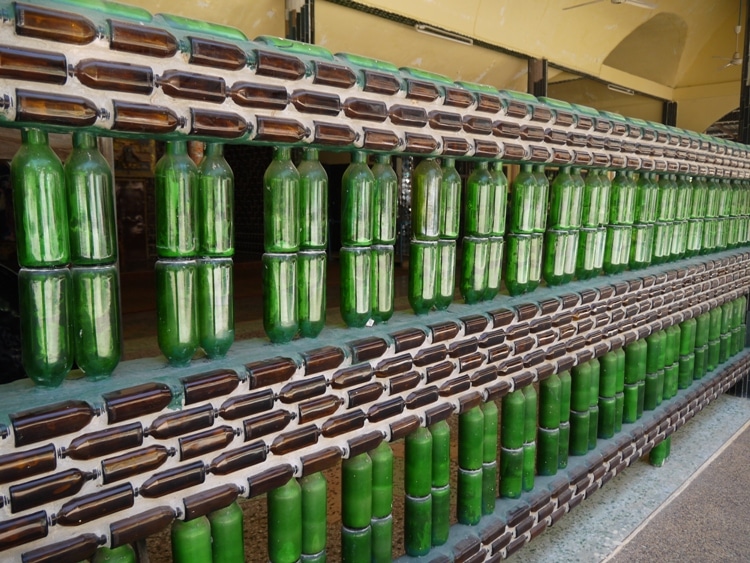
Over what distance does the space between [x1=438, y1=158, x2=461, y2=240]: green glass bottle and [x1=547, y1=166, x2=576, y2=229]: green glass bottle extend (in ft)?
1.79

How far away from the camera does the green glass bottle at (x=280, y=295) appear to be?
1.20 meters

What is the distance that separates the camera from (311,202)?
4.02 feet

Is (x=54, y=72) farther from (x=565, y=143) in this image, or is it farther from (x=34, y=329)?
(x=565, y=143)

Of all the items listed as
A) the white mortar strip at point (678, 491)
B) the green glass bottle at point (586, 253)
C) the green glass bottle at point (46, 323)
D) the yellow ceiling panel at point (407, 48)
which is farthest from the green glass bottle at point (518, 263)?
the yellow ceiling panel at point (407, 48)

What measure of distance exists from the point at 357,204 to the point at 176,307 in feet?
1.48

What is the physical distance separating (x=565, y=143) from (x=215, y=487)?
1446 millimetres

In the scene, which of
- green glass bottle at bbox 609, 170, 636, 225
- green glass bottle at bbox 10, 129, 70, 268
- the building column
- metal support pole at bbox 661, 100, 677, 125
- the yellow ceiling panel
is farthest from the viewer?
metal support pole at bbox 661, 100, 677, 125

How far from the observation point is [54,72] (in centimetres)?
87

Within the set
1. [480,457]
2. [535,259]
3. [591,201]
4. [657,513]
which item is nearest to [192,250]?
[480,457]

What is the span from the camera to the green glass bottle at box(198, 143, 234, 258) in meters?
1.08

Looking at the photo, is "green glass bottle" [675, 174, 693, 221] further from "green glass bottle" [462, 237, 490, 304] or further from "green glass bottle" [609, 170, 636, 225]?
"green glass bottle" [462, 237, 490, 304]

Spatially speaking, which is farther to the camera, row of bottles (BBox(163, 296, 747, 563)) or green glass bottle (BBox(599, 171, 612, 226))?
green glass bottle (BBox(599, 171, 612, 226))

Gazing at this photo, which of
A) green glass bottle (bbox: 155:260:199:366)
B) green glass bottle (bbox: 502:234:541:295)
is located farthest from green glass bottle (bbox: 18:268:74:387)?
green glass bottle (bbox: 502:234:541:295)

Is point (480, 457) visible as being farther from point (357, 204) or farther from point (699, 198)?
point (699, 198)
